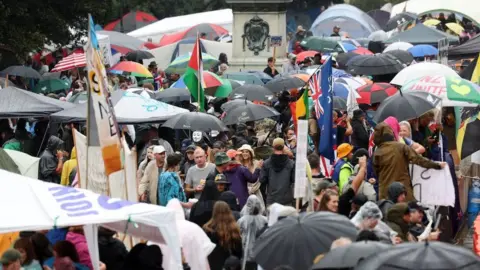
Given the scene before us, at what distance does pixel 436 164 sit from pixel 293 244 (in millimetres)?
4683

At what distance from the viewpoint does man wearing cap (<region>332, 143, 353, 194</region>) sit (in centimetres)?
1645

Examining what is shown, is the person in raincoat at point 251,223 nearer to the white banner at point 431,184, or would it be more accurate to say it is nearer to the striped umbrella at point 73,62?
the white banner at point 431,184

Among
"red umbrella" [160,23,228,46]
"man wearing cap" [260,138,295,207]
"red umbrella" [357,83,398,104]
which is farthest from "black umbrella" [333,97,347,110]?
"red umbrella" [160,23,228,46]

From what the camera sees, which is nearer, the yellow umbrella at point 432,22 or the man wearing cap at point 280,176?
the man wearing cap at point 280,176

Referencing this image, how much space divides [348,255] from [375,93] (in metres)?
12.8

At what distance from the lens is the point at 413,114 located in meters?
18.4

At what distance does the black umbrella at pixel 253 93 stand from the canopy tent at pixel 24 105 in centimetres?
361

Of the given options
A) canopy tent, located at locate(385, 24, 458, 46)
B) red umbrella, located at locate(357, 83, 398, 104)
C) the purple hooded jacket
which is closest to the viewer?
the purple hooded jacket

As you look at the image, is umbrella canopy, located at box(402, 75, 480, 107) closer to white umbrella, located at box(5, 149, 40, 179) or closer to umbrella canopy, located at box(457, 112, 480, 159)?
umbrella canopy, located at box(457, 112, 480, 159)

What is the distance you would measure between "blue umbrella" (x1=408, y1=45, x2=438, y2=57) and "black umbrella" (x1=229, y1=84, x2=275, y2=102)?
10587 millimetres

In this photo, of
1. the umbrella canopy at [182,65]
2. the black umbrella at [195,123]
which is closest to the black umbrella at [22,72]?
the umbrella canopy at [182,65]

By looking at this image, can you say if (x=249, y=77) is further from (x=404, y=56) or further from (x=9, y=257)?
(x=9, y=257)

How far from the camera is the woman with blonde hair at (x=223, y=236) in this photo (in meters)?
14.2

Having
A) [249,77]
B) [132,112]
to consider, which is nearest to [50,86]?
[249,77]
